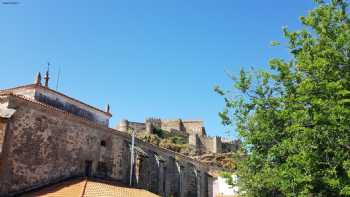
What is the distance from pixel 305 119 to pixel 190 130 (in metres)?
61.1

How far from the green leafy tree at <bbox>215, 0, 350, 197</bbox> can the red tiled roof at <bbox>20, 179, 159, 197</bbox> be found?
8170 millimetres

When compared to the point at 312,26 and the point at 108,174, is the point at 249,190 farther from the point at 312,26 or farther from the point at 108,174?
the point at 108,174

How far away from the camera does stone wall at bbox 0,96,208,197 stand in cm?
2178

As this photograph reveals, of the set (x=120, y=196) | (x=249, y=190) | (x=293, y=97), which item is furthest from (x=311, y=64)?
(x=120, y=196)

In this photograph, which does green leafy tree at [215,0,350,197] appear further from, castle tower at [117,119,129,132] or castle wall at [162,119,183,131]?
castle wall at [162,119,183,131]

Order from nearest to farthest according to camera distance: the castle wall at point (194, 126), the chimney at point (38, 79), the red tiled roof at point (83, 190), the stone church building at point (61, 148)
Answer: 1. the stone church building at point (61, 148)
2. the red tiled roof at point (83, 190)
3. the chimney at point (38, 79)
4. the castle wall at point (194, 126)

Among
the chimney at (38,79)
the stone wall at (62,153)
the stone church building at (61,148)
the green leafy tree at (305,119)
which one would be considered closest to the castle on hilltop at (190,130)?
the stone church building at (61,148)

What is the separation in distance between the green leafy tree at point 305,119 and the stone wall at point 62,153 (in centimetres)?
1085

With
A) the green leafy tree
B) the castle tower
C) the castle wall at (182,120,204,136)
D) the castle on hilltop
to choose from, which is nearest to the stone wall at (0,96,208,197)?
the green leafy tree

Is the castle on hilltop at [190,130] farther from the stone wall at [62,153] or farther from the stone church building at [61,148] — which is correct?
the stone wall at [62,153]

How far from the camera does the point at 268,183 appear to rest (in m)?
17.8

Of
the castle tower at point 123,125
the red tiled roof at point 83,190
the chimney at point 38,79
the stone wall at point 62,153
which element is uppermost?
the castle tower at point 123,125

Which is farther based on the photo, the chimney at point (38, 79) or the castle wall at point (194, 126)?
the castle wall at point (194, 126)

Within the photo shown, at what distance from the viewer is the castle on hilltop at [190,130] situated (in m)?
69.6
